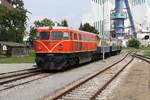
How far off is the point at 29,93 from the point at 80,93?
202 cm

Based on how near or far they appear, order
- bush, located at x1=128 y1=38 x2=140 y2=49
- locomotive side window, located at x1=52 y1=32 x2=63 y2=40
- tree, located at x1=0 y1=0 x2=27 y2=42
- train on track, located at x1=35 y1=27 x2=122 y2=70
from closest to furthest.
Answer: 1. train on track, located at x1=35 y1=27 x2=122 y2=70
2. locomotive side window, located at x1=52 y1=32 x2=63 y2=40
3. tree, located at x1=0 y1=0 x2=27 y2=42
4. bush, located at x1=128 y1=38 x2=140 y2=49

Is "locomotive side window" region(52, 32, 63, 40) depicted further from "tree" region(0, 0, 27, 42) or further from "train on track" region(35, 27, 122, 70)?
"tree" region(0, 0, 27, 42)

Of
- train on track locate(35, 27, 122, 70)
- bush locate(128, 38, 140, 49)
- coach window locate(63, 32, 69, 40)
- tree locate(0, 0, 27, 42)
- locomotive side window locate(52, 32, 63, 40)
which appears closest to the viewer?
train on track locate(35, 27, 122, 70)

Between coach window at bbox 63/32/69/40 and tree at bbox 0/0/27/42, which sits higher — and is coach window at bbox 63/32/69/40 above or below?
below

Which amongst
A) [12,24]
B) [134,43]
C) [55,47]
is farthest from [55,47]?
[134,43]

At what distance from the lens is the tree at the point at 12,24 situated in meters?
101

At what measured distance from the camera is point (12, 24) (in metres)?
105

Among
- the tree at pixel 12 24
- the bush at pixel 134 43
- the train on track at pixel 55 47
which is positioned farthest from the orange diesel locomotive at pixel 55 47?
the bush at pixel 134 43

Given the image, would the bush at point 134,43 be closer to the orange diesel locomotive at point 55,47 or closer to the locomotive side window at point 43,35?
the orange diesel locomotive at point 55,47

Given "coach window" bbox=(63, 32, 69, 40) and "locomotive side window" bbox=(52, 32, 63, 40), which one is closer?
"locomotive side window" bbox=(52, 32, 63, 40)

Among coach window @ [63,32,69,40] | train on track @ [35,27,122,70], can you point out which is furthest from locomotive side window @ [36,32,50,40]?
coach window @ [63,32,69,40]

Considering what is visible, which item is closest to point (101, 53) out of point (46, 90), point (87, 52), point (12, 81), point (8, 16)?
point (87, 52)

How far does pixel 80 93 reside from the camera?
17.5 meters

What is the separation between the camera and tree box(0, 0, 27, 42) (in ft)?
330
